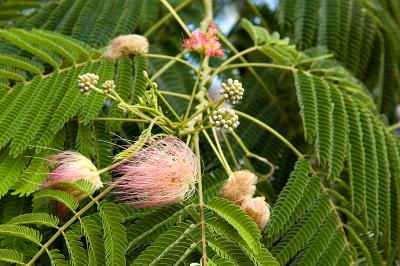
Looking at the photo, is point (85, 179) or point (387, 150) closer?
point (85, 179)

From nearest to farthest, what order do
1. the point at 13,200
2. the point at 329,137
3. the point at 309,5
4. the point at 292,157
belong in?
the point at 13,200
the point at 329,137
the point at 292,157
the point at 309,5

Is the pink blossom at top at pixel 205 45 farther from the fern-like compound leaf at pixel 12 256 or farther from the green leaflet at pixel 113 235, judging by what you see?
the fern-like compound leaf at pixel 12 256

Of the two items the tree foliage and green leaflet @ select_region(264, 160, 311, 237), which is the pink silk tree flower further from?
green leaflet @ select_region(264, 160, 311, 237)

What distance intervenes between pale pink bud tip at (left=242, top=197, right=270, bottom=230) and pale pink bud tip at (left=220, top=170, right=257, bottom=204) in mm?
30

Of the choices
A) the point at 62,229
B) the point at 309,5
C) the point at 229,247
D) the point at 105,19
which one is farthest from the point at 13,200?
the point at 309,5

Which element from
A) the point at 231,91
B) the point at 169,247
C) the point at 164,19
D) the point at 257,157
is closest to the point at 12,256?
the point at 169,247

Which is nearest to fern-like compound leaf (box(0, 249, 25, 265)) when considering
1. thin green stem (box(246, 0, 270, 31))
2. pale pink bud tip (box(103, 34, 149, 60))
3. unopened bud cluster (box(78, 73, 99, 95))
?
unopened bud cluster (box(78, 73, 99, 95))

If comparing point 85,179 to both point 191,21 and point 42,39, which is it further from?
point 191,21

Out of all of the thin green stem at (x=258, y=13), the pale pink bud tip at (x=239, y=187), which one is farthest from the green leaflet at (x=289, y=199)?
the thin green stem at (x=258, y=13)

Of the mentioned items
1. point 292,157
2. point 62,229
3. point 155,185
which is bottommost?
point 292,157

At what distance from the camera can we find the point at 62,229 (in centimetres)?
187

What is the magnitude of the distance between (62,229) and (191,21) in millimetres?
1406

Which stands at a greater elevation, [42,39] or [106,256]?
[42,39]

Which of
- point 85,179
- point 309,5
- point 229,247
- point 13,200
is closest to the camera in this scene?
point 229,247
